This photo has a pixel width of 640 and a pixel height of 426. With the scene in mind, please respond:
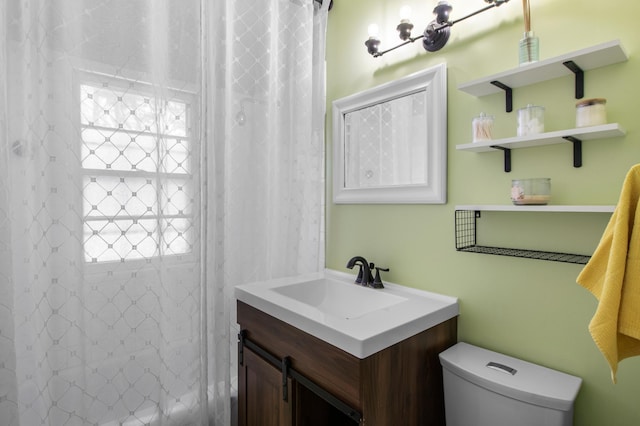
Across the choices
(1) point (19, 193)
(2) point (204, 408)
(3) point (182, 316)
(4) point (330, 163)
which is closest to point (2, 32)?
(1) point (19, 193)

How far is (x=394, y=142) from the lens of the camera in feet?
5.19

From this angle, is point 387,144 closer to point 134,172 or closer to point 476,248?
point 476,248

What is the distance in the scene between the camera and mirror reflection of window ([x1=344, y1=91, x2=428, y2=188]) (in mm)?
1479

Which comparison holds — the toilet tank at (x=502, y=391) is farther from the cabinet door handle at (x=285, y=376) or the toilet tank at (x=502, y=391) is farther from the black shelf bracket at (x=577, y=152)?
the black shelf bracket at (x=577, y=152)

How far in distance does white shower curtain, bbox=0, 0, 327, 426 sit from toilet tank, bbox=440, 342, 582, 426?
0.97m

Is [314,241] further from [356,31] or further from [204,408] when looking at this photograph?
[356,31]

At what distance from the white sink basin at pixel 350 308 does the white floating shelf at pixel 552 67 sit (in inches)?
31.6

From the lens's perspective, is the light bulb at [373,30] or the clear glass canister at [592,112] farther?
the light bulb at [373,30]

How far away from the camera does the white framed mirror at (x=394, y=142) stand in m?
1.40

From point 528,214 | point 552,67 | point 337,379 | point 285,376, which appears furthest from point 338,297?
point 552,67

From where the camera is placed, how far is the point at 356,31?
1.78 m

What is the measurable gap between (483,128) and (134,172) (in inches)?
51.8

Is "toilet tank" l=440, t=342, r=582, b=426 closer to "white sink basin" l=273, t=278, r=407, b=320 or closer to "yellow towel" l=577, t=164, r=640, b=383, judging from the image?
"yellow towel" l=577, t=164, r=640, b=383

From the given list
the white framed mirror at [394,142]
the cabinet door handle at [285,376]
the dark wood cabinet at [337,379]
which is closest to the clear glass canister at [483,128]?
the white framed mirror at [394,142]
